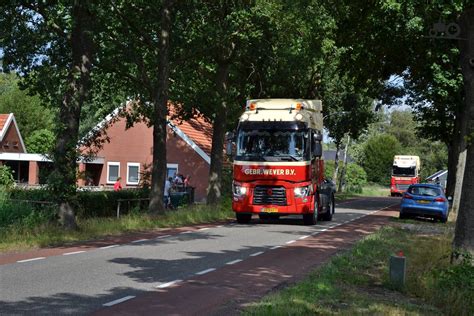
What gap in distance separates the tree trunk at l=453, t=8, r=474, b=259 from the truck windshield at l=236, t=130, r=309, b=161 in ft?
31.3

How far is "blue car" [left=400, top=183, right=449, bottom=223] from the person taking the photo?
25891 mm

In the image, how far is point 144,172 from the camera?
27.1 metres

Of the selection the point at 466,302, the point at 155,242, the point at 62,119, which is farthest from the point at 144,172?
the point at 466,302

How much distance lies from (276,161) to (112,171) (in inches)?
1076

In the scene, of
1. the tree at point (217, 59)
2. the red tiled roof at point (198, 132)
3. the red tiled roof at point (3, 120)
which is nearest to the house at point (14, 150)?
the red tiled roof at point (3, 120)

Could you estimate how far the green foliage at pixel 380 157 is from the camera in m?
97.8

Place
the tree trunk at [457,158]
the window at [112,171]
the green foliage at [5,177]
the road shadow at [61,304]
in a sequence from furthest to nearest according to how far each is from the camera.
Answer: the window at [112,171] < the tree trunk at [457,158] < the green foliage at [5,177] < the road shadow at [61,304]

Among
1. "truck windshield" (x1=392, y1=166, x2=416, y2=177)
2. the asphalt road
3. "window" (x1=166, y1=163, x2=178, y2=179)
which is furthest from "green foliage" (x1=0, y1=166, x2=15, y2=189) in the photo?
"truck windshield" (x1=392, y1=166, x2=416, y2=177)

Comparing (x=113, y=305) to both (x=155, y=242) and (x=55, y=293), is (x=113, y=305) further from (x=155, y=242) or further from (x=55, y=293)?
(x=155, y=242)

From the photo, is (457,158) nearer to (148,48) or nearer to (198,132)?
(148,48)

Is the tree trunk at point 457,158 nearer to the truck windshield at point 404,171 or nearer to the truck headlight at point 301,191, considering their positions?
the truck headlight at point 301,191

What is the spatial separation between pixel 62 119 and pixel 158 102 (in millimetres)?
5375

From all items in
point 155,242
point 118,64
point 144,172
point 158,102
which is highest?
point 118,64

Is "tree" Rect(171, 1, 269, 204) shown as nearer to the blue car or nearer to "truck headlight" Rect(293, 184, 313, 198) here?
"truck headlight" Rect(293, 184, 313, 198)
